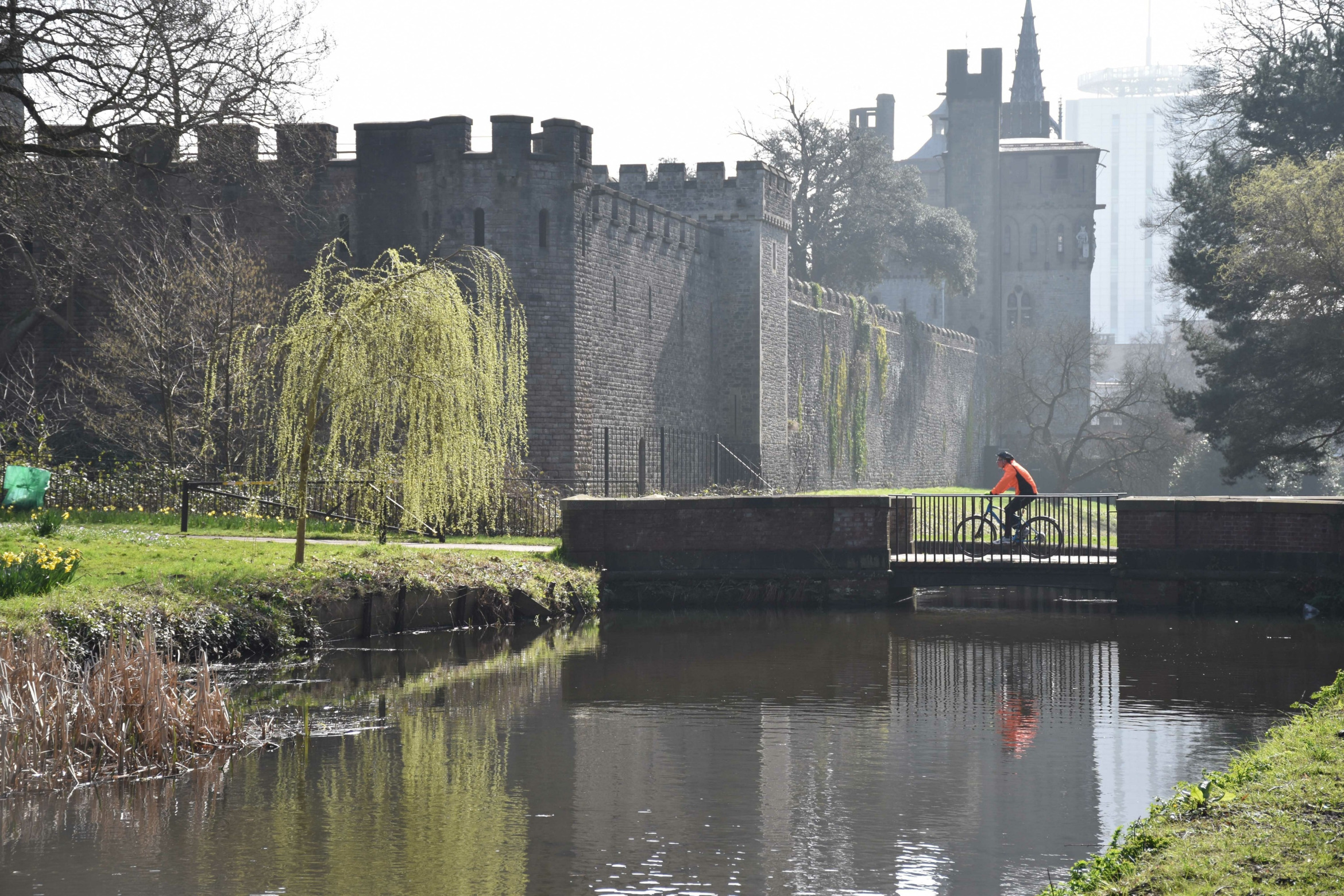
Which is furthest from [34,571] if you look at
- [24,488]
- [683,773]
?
[24,488]

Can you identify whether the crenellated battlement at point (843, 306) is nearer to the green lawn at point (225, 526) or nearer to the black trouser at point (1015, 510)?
the green lawn at point (225, 526)

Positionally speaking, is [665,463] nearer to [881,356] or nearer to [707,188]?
[707,188]

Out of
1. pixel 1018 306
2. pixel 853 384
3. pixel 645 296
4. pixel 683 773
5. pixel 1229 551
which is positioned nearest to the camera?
pixel 683 773

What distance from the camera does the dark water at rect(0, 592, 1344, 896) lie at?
7.21 metres

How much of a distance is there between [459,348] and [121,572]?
405cm

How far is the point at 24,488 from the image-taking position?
66.2 feet

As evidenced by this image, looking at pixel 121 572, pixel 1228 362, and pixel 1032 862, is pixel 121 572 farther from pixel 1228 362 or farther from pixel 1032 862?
pixel 1228 362

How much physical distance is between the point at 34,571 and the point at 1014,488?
44.5 feet

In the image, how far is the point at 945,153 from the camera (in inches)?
2790

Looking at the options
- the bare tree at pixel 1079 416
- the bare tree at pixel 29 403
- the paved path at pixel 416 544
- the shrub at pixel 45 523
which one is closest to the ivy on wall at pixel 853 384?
the bare tree at pixel 1079 416

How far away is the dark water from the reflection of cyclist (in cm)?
485

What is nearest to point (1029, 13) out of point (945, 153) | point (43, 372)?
point (945, 153)

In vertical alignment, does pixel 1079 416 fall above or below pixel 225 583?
above

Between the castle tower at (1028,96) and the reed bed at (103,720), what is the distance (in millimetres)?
77489
